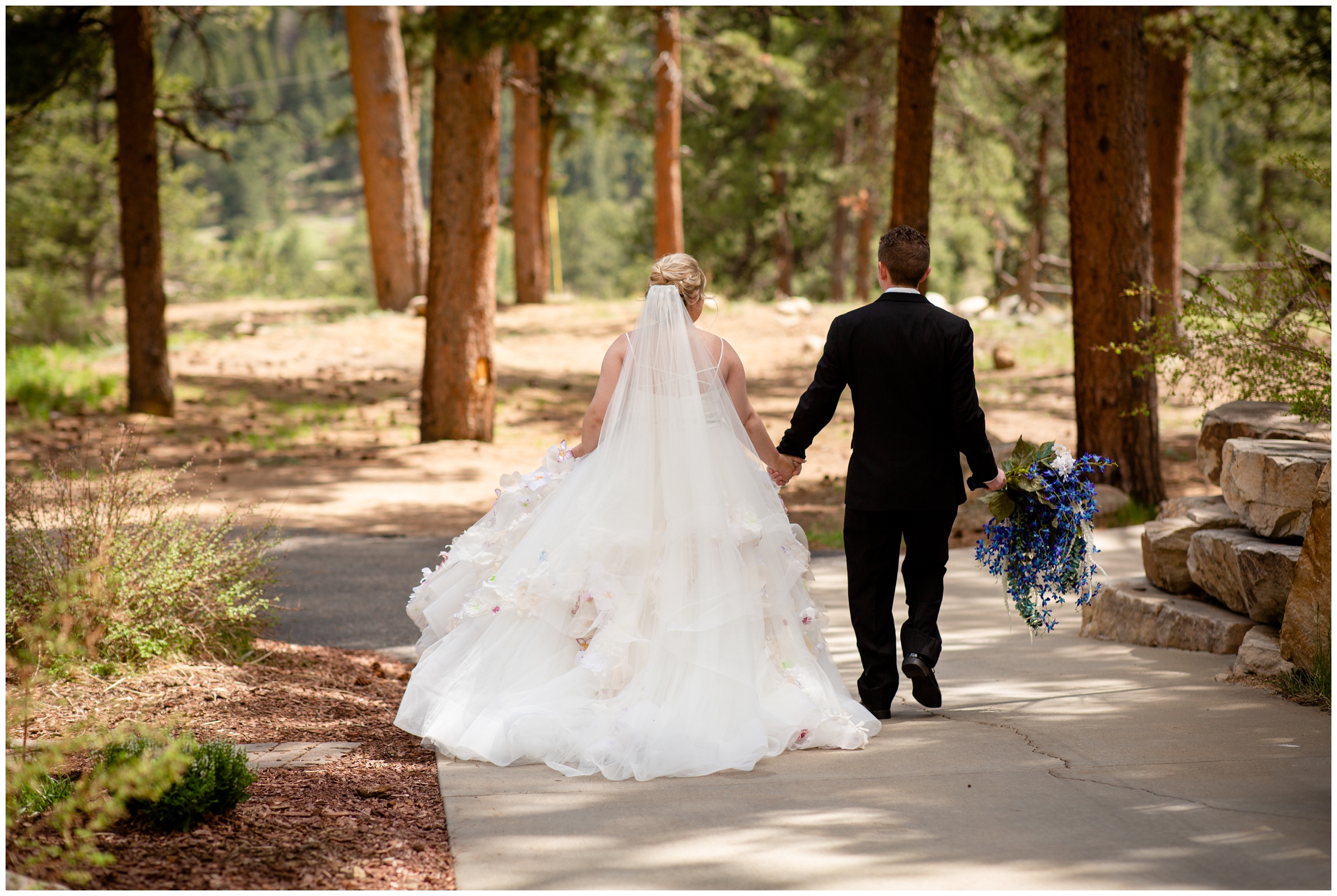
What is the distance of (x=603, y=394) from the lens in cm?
489

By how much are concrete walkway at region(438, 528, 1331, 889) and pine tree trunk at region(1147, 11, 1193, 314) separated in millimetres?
12126

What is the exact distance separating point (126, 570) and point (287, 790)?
190cm

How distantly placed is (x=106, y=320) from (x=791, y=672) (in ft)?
73.9

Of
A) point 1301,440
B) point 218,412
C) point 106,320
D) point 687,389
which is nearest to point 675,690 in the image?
point 687,389

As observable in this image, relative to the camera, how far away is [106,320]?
23.1 meters

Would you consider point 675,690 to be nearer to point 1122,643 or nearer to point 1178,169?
point 1122,643

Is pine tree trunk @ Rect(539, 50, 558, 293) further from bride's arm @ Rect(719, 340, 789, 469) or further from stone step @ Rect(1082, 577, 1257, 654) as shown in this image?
bride's arm @ Rect(719, 340, 789, 469)

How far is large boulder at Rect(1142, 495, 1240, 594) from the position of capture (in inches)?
237

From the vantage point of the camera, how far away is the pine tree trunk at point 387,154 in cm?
2008

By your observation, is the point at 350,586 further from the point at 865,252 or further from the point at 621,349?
the point at 865,252

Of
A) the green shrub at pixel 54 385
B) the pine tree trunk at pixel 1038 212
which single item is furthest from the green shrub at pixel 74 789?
the pine tree trunk at pixel 1038 212

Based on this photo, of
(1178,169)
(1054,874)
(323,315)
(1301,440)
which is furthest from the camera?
(323,315)

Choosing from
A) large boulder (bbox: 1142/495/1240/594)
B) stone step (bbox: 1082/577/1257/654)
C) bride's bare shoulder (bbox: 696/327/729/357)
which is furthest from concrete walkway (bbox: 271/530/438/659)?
large boulder (bbox: 1142/495/1240/594)

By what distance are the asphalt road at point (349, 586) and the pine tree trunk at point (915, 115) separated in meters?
6.87
